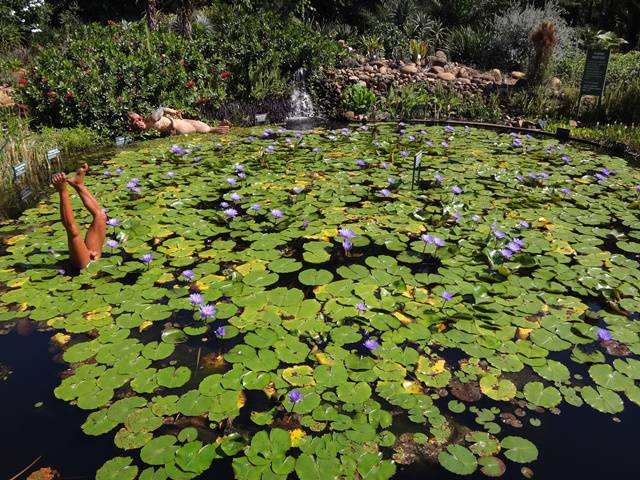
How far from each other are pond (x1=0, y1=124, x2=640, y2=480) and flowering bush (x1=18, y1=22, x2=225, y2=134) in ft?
10.6

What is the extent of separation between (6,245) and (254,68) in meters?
7.08

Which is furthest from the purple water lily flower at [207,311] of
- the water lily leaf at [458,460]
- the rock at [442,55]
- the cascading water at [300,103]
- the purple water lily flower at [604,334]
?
the rock at [442,55]

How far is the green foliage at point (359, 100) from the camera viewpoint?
9.44 m

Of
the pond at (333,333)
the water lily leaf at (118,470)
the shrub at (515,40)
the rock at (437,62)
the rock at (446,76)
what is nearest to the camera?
the water lily leaf at (118,470)

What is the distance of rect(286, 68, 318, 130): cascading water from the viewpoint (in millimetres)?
9812

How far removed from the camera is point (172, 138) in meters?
7.02

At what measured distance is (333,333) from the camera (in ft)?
8.14

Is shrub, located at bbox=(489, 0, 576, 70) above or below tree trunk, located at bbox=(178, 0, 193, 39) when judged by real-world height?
below

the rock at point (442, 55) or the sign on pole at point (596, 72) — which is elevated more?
the rock at point (442, 55)

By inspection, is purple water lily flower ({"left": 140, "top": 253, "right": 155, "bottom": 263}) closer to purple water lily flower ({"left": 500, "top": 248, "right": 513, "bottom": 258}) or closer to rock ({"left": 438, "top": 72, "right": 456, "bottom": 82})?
purple water lily flower ({"left": 500, "top": 248, "right": 513, "bottom": 258})

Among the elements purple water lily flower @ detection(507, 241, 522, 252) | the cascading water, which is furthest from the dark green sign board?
purple water lily flower @ detection(507, 241, 522, 252)

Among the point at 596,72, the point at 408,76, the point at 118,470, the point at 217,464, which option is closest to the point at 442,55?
the point at 408,76

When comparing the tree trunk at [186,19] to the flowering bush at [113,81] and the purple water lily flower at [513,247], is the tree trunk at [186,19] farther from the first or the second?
the purple water lily flower at [513,247]

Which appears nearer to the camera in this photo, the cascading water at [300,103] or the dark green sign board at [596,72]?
the dark green sign board at [596,72]
